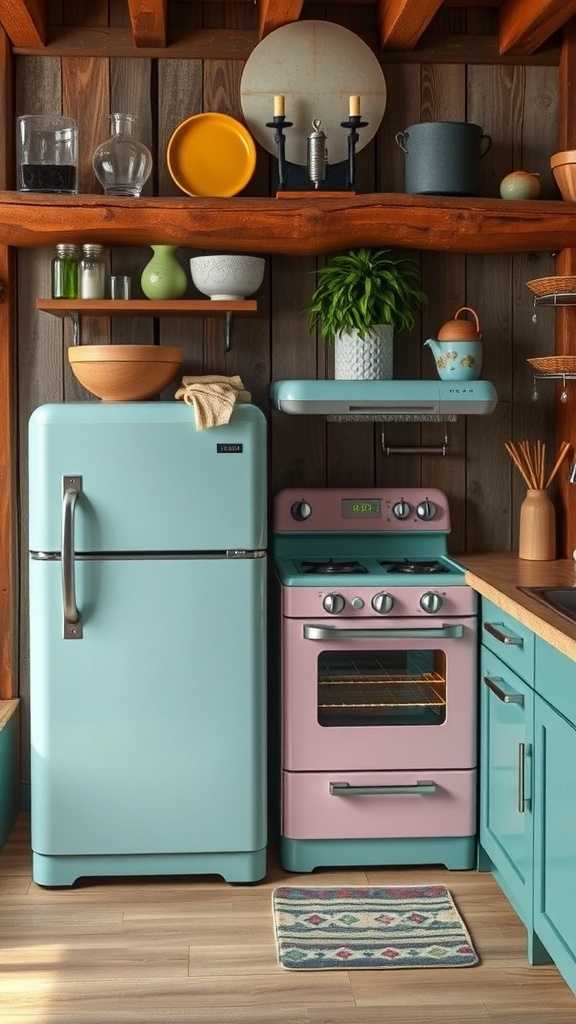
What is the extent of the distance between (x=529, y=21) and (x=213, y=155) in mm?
1028

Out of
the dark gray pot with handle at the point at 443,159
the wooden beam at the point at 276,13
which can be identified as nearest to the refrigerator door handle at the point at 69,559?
the dark gray pot with handle at the point at 443,159

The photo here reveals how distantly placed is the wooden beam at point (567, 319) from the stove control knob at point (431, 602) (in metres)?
0.55

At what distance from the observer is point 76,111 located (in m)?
3.93

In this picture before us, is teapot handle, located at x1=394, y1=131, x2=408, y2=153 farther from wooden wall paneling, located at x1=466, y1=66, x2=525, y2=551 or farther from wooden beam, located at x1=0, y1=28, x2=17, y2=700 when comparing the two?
→ wooden beam, located at x1=0, y1=28, x2=17, y2=700

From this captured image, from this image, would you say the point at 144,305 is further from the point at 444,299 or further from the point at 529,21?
the point at 529,21

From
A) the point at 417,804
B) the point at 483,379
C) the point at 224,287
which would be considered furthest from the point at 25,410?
the point at 417,804

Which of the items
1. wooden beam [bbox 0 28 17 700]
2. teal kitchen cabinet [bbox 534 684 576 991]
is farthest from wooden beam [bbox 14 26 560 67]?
teal kitchen cabinet [bbox 534 684 576 991]

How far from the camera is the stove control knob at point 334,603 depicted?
11.6 ft

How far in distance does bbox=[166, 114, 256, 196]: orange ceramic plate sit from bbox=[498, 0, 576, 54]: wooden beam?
0.88 metres

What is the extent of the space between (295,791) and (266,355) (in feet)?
4.59

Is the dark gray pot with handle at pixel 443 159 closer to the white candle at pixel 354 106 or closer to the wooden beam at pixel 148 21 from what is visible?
the white candle at pixel 354 106

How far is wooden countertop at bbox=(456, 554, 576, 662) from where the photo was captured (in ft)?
8.71

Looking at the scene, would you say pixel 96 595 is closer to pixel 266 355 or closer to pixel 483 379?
pixel 266 355

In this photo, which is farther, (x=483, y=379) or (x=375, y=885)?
(x=483, y=379)
